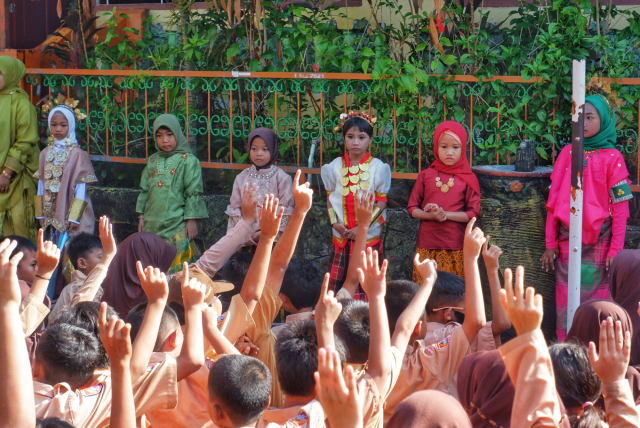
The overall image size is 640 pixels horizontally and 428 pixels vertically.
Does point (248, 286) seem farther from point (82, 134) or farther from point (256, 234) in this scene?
point (82, 134)

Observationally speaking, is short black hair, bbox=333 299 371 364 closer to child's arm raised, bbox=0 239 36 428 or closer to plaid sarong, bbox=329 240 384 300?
child's arm raised, bbox=0 239 36 428

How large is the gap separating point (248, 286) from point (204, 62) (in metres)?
4.33

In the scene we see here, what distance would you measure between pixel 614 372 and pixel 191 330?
127 cm

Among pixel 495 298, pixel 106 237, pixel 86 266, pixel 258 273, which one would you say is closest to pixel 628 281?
pixel 495 298

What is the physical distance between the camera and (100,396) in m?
2.32

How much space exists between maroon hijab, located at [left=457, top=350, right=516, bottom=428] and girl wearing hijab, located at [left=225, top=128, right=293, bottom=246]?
314cm

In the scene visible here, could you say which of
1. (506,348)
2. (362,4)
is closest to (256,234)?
(362,4)

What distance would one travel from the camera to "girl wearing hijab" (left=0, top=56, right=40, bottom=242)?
6.63 meters

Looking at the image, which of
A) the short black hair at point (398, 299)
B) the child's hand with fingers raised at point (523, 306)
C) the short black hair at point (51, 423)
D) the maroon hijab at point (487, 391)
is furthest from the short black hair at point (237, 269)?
the child's hand with fingers raised at point (523, 306)

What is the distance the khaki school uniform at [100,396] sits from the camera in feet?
7.32

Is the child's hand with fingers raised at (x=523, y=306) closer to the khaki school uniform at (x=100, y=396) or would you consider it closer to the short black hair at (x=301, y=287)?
the khaki school uniform at (x=100, y=396)

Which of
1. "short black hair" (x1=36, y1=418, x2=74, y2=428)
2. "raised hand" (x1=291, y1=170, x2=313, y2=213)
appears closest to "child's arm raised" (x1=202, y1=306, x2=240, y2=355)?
"raised hand" (x1=291, y1=170, x2=313, y2=213)

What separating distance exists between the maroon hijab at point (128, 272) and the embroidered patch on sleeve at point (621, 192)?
9.32 feet

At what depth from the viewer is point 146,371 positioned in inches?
93.4
